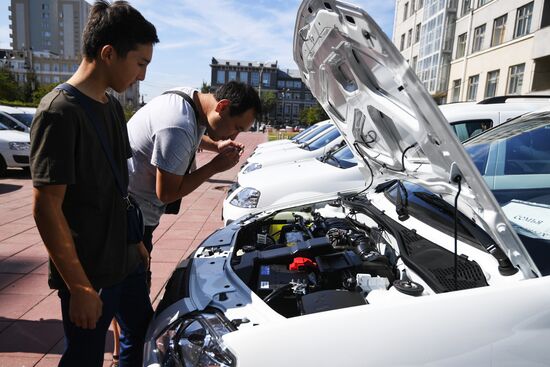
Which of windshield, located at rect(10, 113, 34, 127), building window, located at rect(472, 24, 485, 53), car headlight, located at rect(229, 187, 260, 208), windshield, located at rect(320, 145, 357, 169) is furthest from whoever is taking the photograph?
building window, located at rect(472, 24, 485, 53)

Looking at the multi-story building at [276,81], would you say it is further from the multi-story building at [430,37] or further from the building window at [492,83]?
the building window at [492,83]

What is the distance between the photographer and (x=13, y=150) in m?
8.57

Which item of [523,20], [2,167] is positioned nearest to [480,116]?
[2,167]

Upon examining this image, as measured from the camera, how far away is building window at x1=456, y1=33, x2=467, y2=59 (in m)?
29.4

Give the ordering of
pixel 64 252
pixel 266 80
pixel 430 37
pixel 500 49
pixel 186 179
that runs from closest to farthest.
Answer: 1. pixel 64 252
2. pixel 186 179
3. pixel 500 49
4. pixel 430 37
5. pixel 266 80

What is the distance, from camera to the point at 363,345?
1.18 m

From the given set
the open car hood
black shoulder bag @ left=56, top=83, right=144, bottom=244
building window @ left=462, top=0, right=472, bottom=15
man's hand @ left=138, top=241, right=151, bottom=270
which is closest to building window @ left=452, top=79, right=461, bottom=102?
building window @ left=462, top=0, right=472, bottom=15

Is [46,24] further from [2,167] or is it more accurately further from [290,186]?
[290,186]

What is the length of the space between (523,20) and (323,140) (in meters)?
22.5

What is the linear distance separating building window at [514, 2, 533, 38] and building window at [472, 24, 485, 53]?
3840 mm

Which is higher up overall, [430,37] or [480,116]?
[430,37]

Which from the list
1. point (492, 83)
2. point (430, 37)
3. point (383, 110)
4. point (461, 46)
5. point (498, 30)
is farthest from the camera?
point (430, 37)

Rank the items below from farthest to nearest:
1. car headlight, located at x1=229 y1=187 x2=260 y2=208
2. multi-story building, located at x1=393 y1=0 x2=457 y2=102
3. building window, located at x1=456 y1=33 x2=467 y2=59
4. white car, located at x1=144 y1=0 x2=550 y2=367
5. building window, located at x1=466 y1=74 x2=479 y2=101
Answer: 1. multi-story building, located at x1=393 y1=0 x2=457 y2=102
2. building window, located at x1=456 y1=33 x2=467 y2=59
3. building window, located at x1=466 y1=74 x2=479 y2=101
4. car headlight, located at x1=229 y1=187 x2=260 y2=208
5. white car, located at x1=144 y1=0 x2=550 y2=367

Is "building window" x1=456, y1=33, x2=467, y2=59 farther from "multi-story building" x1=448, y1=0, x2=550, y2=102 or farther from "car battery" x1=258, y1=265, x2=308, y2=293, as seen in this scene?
"car battery" x1=258, y1=265, x2=308, y2=293
